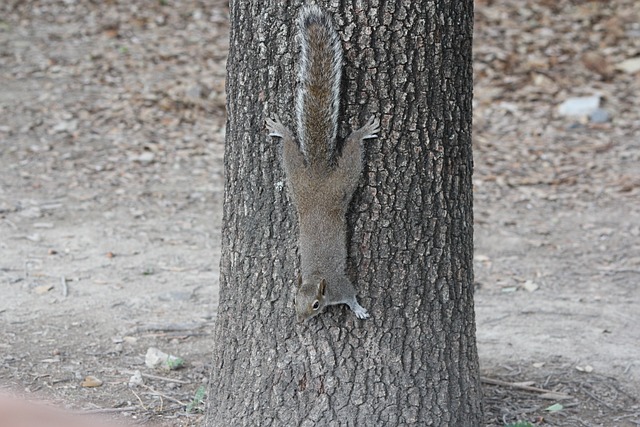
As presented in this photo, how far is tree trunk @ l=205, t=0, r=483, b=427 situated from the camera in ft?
9.21

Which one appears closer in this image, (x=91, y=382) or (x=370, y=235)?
(x=370, y=235)

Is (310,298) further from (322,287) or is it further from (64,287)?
(64,287)

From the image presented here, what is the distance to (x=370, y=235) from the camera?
2.91 meters

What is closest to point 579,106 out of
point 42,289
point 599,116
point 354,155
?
point 599,116

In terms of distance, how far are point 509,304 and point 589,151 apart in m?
2.99

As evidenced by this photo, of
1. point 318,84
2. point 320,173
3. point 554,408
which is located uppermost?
point 318,84

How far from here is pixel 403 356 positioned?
3.02 meters

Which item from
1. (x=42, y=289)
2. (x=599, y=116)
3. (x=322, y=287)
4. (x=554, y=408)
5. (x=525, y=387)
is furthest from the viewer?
(x=599, y=116)

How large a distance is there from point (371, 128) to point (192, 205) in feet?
12.5

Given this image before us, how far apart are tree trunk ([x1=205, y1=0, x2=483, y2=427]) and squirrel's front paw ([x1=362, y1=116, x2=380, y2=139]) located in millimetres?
20

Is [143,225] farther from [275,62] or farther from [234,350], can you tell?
[275,62]

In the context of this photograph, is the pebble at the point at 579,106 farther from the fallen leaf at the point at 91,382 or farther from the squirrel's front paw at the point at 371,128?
the squirrel's front paw at the point at 371,128

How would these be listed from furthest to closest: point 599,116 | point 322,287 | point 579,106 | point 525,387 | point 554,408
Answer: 1. point 579,106
2. point 599,116
3. point 525,387
4. point 554,408
5. point 322,287

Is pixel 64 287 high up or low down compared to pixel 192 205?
down
